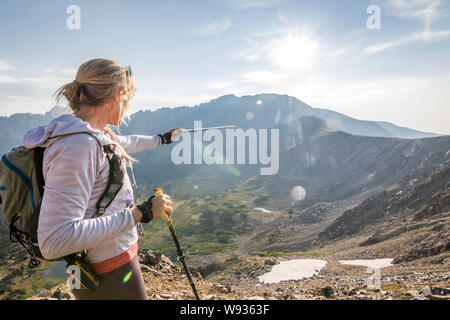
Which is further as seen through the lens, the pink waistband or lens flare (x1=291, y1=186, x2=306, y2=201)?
lens flare (x1=291, y1=186, x2=306, y2=201)

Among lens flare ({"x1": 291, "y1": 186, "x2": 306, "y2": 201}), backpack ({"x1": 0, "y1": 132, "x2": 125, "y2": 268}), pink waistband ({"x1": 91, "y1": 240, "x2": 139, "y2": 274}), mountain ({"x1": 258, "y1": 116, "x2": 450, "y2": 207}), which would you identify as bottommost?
lens flare ({"x1": 291, "y1": 186, "x2": 306, "y2": 201})

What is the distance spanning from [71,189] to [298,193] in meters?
139

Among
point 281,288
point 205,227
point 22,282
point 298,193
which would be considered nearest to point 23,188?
point 281,288

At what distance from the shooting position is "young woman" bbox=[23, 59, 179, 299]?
216 cm

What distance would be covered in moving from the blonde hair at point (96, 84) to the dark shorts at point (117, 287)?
1590mm

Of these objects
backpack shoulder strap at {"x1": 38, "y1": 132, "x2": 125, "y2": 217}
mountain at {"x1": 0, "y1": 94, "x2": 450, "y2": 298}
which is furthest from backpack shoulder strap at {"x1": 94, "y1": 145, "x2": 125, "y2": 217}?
mountain at {"x1": 0, "y1": 94, "x2": 450, "y2": 298}

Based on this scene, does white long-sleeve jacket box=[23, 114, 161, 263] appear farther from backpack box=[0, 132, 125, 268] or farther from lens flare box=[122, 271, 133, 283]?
lens flare box=[122, 271, 133, 283]

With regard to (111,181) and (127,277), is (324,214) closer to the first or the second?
(127,277)

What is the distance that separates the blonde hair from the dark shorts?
5.22 ft

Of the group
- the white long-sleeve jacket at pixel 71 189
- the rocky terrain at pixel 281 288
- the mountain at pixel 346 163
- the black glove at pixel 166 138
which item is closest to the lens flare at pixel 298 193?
the mountain at pixel 346 163

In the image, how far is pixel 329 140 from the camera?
16700 centimetres

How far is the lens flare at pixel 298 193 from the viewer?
128m

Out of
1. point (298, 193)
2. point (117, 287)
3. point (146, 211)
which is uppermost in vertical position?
point (146, 211)

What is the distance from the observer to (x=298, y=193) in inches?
5335
